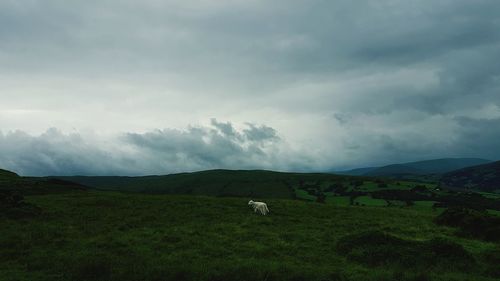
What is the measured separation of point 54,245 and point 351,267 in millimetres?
17833

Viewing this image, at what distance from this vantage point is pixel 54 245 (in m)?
22.8

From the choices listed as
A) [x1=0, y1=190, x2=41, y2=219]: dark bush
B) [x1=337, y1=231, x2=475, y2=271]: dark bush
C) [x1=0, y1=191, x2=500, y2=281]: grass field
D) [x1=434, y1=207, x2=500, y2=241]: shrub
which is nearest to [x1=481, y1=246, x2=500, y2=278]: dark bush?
[x1=0, y1=191, x2=500, y2=281]: grass field

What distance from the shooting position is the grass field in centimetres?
1788

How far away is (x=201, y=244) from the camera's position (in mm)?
24094

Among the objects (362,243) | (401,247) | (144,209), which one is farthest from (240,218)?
(401,247)

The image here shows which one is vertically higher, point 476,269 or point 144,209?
point 144,209

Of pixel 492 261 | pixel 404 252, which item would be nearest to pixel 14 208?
pixel 404 252

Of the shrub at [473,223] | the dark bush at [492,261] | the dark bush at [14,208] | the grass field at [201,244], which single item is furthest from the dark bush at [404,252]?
the dark bush at [14,208]

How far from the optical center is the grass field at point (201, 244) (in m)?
17.9

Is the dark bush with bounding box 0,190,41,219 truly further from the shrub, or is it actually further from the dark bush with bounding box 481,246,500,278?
the shrub

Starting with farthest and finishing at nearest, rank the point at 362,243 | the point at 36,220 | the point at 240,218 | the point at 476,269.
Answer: the point at 240,218
the point at 36,220
the point at 362,243
the point at 476,269

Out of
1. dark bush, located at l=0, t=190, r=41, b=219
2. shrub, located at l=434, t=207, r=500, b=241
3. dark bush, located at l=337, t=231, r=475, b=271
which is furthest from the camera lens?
dark bush, located at l=0, t=190, r=41, b=219

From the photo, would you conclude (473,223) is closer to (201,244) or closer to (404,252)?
(404,252)

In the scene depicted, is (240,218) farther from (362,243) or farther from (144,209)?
(362,243)
